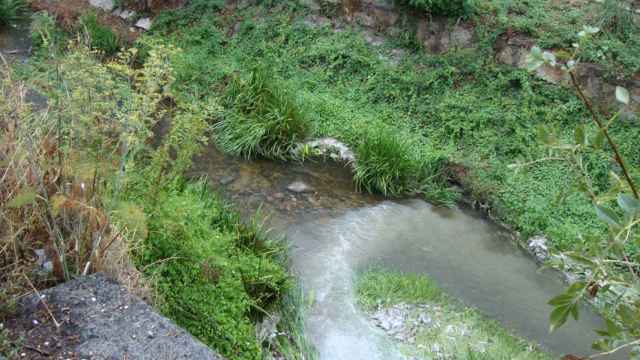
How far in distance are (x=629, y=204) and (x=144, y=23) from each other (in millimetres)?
8356

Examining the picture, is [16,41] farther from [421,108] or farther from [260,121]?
[421,108]

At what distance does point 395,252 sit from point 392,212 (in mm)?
658

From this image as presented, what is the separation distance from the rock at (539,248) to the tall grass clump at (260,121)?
2.53 metres

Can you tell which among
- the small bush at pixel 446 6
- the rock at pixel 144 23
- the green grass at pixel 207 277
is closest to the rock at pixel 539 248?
the green grass at pixel 207 277

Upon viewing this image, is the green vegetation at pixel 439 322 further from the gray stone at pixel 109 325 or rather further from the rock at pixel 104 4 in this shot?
the rock at pixel 104 4

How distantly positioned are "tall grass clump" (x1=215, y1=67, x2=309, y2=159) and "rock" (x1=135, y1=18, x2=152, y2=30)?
8.62ft

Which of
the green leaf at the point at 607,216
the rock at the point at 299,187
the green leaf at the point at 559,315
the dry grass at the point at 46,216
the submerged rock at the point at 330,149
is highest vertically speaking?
the green leaf at the point at 607,216

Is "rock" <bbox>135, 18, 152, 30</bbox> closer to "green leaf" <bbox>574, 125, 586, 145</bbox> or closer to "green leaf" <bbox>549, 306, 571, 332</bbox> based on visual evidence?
"green leaf" <bbox>574, 125, 586, 145</bbox>

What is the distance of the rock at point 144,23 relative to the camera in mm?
8867

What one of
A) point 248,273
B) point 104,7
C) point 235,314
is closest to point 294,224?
point 248,273

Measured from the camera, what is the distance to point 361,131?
264 inches

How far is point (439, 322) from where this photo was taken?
455cm

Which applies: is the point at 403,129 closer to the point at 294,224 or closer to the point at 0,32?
the point at 294,224

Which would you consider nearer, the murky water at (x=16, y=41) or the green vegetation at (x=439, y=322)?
Result: the green vegetation at (x=439, y=322)
